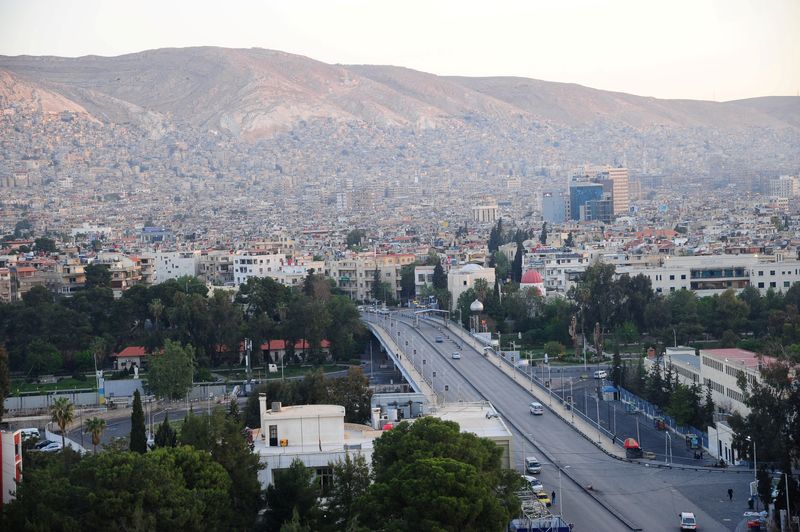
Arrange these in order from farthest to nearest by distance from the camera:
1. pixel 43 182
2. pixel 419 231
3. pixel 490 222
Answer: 1. pixel 43 182
2. pixel 490 222
3. pixel 419 231

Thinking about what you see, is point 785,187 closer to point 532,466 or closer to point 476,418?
point 532,466

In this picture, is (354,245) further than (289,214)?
No

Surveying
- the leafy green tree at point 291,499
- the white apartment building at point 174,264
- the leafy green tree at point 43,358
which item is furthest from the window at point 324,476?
the white apartment building at point 174,264

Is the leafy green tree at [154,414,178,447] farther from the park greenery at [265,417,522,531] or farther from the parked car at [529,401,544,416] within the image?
the parked car at [529,401,544,416]

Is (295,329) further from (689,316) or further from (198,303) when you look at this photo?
(689,316)

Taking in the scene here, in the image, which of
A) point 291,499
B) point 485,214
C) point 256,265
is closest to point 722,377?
point 291,499

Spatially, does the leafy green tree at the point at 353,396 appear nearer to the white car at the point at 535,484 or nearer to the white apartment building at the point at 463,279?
the white car at the point at 535,484

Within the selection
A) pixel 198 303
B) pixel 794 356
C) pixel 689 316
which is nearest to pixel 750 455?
pixel 794 356
